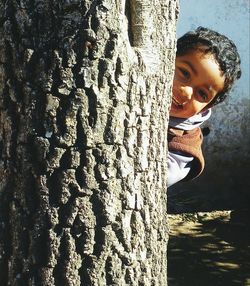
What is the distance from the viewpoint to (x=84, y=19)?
6.64 feet

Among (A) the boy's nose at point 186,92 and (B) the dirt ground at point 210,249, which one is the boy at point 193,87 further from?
(B) the dirt ground at point 210,249

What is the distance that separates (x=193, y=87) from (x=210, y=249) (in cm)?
290

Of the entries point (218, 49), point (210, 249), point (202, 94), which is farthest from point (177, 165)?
point (210, 249)

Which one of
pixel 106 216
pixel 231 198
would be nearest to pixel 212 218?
pixel 231 198

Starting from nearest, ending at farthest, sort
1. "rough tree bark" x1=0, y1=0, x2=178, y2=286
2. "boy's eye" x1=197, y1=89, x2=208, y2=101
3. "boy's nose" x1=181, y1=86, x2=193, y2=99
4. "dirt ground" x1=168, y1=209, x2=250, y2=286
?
"rough tree bark" x1=0, y1=0, x2=178, y2=286, "boy's nose" x1=181, y1=86, x2=193, y2=99, "boy's eye" x1=197, y1=89, x2=208, y2=101, "dirt ground" x1=168, y1=209, x2=250, y2=286

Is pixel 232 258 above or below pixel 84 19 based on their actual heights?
below

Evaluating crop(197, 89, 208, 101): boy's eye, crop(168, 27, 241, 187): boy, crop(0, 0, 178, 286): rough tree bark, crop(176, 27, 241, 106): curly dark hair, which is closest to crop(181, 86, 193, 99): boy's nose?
crop(168, 27, 241, 187): boy

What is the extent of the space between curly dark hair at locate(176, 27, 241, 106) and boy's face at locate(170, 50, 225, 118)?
0.11 feet

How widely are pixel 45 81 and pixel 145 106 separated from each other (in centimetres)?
32

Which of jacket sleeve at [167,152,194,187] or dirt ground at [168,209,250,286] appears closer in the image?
jacket sleeve at [167,152,194,187]

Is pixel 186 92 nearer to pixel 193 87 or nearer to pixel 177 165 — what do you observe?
pixel 193 87

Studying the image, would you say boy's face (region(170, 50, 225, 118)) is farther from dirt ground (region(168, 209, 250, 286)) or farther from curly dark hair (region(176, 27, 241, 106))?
dirt ground (region(168, 209, 250, 286))

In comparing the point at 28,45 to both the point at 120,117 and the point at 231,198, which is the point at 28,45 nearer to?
the point at 120,117

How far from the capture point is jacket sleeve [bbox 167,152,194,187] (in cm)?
297
